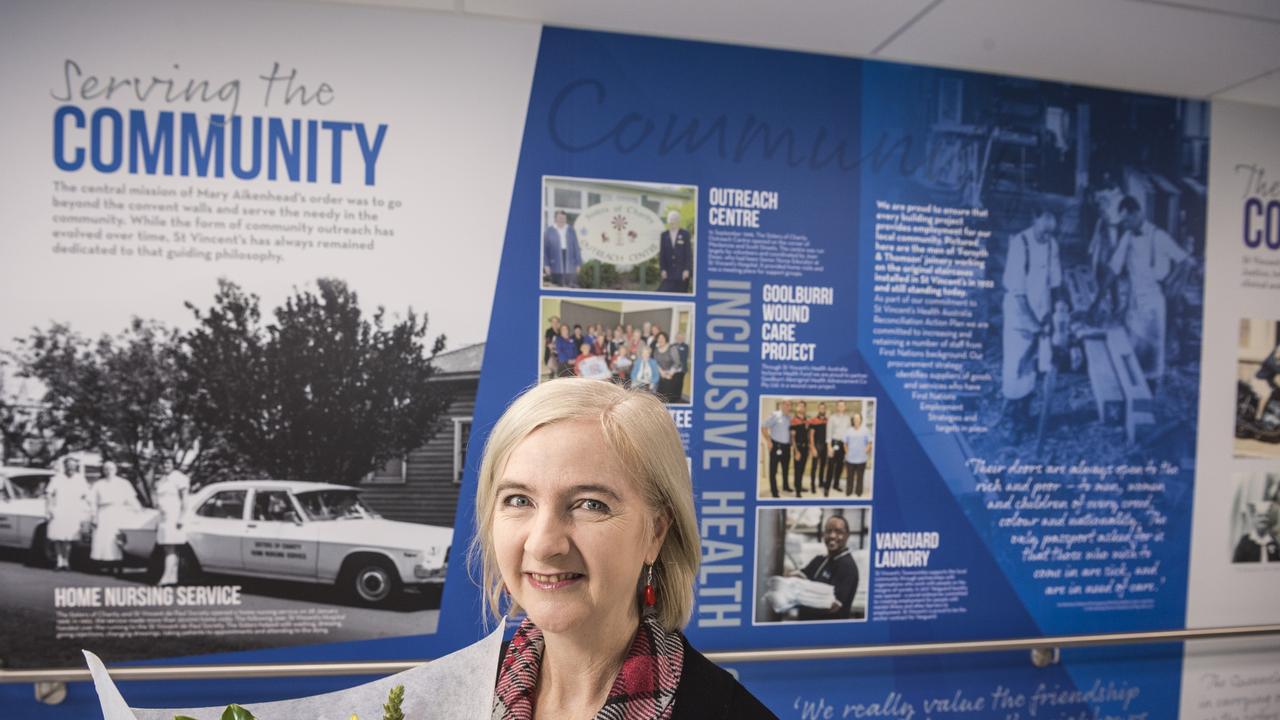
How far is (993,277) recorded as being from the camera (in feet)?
6.94

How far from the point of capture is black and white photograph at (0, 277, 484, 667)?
5.67 feet

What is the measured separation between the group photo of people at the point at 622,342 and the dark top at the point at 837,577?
592mm

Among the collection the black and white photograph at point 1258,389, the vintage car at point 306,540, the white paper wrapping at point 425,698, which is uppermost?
the black and white photograph at point 1258,389

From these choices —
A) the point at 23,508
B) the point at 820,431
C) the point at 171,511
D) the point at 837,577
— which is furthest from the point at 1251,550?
the point at 23,508

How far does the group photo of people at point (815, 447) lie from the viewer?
201 centimetres

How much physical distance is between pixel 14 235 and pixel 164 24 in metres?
0.60

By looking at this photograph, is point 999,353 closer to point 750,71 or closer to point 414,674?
point 750,71

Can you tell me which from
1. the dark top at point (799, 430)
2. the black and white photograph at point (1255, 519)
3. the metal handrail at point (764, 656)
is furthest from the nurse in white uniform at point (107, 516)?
the black and white photograph at point (1255, 519)

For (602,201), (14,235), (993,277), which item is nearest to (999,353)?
(993,277)

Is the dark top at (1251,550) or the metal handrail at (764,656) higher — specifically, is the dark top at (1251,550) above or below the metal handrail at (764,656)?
above

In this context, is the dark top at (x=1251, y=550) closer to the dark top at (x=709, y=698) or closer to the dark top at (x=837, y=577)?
the dark top at (x=837, y=577)

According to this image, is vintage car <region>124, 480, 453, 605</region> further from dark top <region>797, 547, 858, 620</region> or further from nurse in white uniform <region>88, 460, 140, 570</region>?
dark top <region>797, 547, 858, 620</region>

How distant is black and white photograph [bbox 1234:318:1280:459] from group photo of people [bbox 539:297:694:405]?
5.83 ft

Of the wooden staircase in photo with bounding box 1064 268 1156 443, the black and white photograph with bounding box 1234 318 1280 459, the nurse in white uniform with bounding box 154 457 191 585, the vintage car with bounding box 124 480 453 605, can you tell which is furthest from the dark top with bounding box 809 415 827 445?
the nurse in white uniform with bounding box 154 457 191 585
